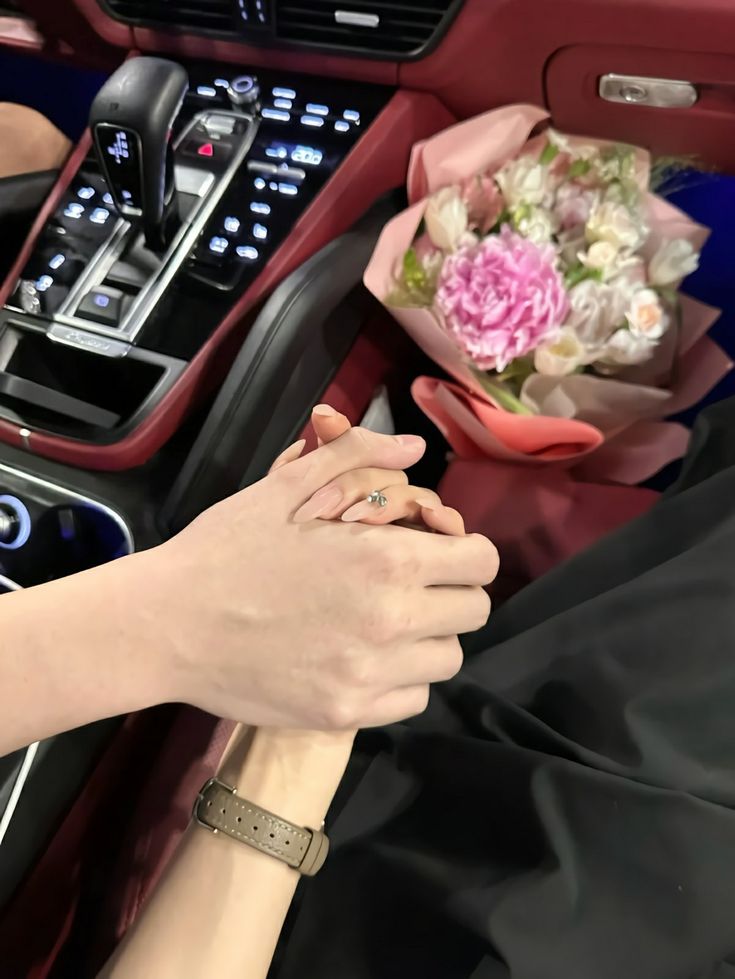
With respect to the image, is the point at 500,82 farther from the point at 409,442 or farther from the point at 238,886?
the point at 238,886

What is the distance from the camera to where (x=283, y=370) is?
71cm

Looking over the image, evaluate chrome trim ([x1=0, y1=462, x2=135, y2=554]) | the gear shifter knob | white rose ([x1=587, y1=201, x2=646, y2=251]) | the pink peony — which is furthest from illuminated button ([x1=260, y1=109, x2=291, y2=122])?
chrome trim ([x1=0, y1=462, x2=135, y2=554])

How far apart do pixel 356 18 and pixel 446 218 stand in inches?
8.0

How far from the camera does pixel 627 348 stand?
798mm

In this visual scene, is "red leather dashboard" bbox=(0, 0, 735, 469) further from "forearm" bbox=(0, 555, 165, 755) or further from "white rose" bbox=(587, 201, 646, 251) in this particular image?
"forearm" bbox=(0, 555, 165, 755)

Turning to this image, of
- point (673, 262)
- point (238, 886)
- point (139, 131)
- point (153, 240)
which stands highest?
point (139, 131)

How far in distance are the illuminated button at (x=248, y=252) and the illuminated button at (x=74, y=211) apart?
187 millimetres

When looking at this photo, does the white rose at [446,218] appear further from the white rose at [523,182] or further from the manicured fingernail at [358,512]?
the manicured fingernail at [358,512]

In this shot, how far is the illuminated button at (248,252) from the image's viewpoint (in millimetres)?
748

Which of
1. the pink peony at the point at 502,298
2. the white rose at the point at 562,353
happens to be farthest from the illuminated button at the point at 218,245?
the white rose at the point at 562,353

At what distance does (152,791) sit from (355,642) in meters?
0.34

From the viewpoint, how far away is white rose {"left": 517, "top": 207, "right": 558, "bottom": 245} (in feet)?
2.61

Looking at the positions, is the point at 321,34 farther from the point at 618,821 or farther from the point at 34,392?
the point at 618,821

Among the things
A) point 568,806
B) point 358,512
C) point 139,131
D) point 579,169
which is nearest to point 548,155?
point 579,169
